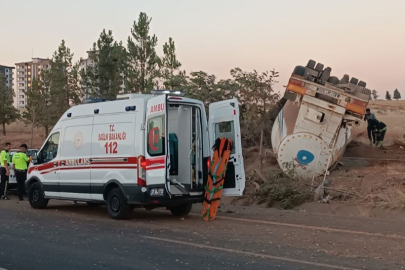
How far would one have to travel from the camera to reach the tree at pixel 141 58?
1185 inches

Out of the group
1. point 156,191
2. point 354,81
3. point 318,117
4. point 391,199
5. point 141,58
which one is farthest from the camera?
point 141,58

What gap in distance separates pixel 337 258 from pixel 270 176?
9319 mm

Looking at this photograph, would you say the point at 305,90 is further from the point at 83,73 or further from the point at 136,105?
the point at 83,73

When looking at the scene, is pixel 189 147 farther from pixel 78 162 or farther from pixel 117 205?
pixel 78 162

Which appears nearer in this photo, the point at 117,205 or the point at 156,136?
the point at 156,136

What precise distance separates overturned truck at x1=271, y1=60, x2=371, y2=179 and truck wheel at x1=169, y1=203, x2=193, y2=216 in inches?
197

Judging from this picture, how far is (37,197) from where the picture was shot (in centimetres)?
1473

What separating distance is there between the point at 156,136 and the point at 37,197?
5008mm

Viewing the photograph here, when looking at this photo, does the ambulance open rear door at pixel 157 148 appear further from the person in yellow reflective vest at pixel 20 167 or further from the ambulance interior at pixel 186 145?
the person in yellow reflective vest at pixel 20 167

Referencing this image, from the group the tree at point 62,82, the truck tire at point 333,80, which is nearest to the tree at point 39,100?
the tree at point 62,82

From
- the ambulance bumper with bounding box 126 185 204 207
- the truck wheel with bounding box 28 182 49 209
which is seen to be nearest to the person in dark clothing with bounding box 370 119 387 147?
the ambulance bumper with bounding box 126 185 204 207

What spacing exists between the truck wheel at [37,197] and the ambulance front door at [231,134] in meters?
5.11

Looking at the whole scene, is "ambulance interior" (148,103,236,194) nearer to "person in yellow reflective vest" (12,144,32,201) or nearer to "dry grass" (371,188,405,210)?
"dry grass" (371,188,405,210)

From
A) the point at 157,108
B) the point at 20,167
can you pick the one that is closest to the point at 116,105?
the point at 157,108
